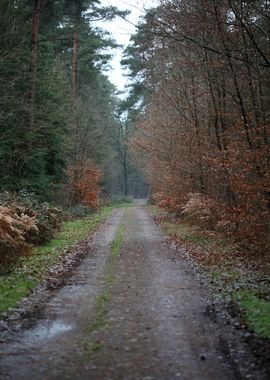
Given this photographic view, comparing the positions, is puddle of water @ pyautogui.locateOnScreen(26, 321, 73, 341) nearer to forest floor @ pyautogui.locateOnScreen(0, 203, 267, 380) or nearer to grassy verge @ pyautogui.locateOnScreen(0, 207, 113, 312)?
forest floor @ pyautogui.locateOnScreen(0, 203, 267, 380)

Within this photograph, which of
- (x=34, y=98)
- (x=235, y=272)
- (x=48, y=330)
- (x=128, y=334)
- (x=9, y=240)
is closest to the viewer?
(x=128, y=334)

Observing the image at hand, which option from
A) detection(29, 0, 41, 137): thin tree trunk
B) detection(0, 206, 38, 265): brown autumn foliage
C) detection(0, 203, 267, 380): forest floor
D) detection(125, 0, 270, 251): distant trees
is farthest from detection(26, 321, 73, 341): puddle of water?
detection(29, 0, 41, 137): thin tree trunk

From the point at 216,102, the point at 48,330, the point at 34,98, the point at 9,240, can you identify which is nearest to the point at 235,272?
the point at 48,330

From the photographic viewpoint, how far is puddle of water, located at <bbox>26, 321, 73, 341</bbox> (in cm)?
683

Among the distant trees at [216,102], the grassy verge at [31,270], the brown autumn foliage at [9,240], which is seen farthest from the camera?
the distant trees at [216,102]

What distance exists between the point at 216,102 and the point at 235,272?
943cm

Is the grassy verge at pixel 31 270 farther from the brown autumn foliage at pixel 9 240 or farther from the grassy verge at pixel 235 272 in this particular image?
the grassy verge at pixel 235 272

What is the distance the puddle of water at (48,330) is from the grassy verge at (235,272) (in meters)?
2.96

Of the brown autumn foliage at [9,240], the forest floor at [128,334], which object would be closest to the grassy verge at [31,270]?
the brown autumn foliage at [9,240]

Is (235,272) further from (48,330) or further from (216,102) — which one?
(216,102)

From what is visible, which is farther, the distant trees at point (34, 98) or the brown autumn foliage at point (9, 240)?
the distant trees at point (34, 98)

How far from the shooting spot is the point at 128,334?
6.98 metres

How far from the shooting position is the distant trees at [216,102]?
1285 centimetres

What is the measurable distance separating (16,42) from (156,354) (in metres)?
19.1
